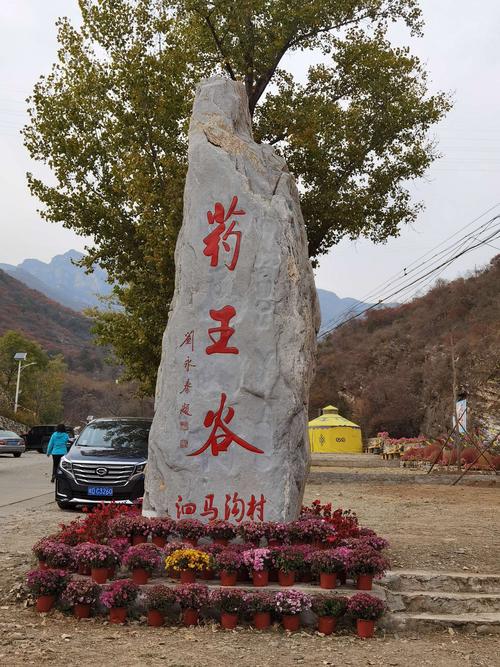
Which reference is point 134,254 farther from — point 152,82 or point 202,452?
point 202,452

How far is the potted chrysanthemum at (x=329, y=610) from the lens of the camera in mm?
5363

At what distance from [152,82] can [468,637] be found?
540 inches

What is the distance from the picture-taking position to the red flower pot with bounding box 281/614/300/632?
540 centimetres

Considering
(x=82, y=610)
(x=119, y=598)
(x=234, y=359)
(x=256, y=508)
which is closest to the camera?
(x=119, y=598)

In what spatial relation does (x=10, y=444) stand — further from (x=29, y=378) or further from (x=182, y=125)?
(x=29, y=378)

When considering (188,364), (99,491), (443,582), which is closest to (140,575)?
(188,364)

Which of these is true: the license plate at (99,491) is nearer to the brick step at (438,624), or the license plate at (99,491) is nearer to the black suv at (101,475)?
the black suv at (101,475)

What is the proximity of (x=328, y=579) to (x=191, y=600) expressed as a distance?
3.46ft

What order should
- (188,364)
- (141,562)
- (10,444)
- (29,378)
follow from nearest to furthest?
(141,562), (188,364), (10,444), (29,378)

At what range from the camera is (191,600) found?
5.41 meters

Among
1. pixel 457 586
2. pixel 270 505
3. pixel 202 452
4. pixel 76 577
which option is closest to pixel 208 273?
pixel 202 452

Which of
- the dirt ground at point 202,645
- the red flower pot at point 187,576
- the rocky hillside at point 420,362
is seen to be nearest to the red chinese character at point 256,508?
the red flower pot at point 187,576

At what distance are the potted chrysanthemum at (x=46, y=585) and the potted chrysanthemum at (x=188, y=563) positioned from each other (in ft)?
2.67

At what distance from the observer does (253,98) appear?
59.3 feet
